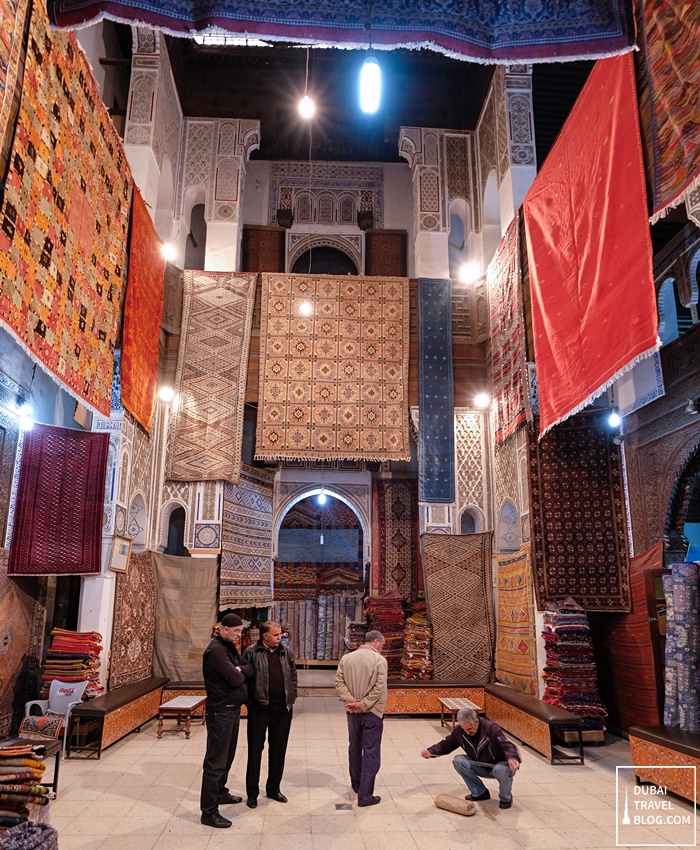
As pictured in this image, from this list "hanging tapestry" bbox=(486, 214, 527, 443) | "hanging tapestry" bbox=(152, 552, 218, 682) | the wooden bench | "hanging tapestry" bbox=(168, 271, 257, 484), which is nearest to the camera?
the wooden bench

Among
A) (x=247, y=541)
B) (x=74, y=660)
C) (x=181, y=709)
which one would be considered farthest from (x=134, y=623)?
(x=247, y=541)

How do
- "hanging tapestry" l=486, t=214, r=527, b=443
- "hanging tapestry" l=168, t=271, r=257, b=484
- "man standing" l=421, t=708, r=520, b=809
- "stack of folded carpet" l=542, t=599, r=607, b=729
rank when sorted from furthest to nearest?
1. "hanging tapestry" l=168, t=271, r=257, b=484
2. "hanging tapestry" l=486, t=214, r=527, b=443
3. "stack of folded carpet" l=542, t=599, r=607, b=729
4. "man standing" l=421, t=708, r=520, b=809

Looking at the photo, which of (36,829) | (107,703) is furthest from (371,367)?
(36,829)

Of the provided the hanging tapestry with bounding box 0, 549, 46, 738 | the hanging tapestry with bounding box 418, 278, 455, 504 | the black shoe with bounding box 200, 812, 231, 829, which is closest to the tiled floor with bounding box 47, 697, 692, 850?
the black shoe with bounding box 200, 812, 231, 829

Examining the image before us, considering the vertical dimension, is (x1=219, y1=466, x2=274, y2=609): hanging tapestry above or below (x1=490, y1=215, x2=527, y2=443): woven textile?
below

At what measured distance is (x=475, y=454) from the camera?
338 inches

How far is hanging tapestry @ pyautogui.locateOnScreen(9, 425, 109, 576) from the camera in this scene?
5.86 m

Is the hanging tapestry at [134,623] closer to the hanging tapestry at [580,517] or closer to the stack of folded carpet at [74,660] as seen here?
the stack of folded carpet at [74,660]

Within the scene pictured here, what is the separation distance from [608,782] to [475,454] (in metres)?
4.43

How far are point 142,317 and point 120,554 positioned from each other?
2.57 m

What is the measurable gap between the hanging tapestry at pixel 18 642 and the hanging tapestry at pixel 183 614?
1666 mm

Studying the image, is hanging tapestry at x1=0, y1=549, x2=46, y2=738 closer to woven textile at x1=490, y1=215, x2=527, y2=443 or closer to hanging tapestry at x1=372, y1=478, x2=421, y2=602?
woven textile at x1=490, y1=215, x2=527, y2=443

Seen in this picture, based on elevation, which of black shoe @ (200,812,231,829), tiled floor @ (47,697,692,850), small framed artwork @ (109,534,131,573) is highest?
small framed artwork @ (109,534,131,573)

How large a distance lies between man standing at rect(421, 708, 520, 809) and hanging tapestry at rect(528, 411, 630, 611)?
239cm
